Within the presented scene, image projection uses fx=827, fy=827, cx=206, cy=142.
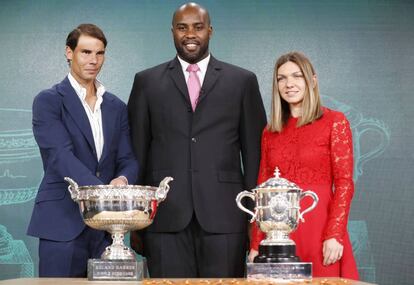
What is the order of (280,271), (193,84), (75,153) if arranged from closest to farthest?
(280,271) → (75,153) → (193,84)

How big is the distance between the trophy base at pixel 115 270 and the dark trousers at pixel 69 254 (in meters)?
0.58

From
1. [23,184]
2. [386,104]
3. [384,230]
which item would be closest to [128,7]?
[23,184]

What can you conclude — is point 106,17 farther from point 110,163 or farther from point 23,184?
point 110,163

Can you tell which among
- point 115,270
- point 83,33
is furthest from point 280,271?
point 83,33

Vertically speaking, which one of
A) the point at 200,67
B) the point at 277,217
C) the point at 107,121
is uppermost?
the point at 200,67

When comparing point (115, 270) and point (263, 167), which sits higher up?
point (263, 167)

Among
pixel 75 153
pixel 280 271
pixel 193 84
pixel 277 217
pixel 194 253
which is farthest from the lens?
pixel 193 84

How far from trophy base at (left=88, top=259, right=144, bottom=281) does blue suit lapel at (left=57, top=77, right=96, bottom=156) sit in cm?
75

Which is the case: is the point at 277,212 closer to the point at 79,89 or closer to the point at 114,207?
the point at 114,207

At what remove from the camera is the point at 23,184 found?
4.95m

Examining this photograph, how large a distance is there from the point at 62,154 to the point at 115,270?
69 centimetres

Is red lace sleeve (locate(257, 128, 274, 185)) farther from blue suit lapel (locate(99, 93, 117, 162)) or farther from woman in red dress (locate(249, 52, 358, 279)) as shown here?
blue suit lapel (locate(99, 93, 117, 162))

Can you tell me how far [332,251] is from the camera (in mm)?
3016

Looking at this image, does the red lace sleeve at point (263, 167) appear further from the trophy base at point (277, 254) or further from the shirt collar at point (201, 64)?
the trophy base at point (277, 254)
